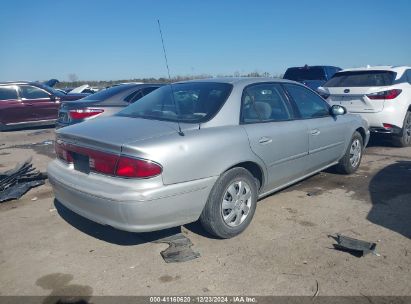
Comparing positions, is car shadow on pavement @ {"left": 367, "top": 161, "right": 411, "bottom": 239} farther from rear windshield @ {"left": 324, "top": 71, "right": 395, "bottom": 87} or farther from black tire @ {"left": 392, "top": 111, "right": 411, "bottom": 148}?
rear windshield @ {"left": 324, "top": 71, "right": 395, "bottom": 87}

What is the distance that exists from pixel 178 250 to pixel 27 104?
404 inches

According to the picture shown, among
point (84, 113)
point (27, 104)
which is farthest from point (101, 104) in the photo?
point (27, 104)

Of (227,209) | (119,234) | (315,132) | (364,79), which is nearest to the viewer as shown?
(227,209)

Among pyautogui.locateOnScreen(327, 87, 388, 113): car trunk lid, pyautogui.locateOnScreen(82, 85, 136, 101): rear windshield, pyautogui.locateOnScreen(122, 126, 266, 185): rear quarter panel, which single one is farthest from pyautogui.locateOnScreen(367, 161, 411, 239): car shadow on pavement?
pyautogui.locateOnScreen(82, 85, 136, 101): rear windshield

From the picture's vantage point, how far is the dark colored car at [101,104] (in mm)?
6836

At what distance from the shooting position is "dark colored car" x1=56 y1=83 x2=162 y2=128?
684 centimetres

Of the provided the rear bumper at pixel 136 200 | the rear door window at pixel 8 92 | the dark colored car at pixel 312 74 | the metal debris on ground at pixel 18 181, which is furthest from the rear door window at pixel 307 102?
the rear door window at pixel 8 92

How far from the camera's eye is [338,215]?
4.20 m

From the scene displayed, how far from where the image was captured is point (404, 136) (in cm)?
770

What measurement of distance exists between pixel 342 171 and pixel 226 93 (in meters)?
2.92

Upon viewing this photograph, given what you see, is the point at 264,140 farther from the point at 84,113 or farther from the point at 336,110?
the point at 84,113

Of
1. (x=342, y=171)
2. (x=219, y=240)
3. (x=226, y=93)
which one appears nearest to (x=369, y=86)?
(x=342, y=171)

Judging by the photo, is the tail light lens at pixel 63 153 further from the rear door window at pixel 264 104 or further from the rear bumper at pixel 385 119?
the rear bumper at pixel 385 119

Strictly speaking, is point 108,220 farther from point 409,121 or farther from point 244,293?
point 409,121
